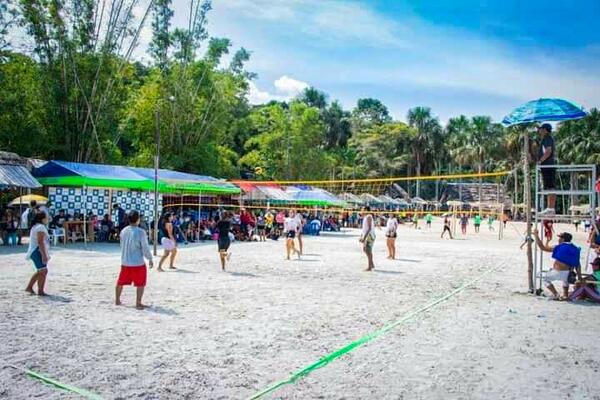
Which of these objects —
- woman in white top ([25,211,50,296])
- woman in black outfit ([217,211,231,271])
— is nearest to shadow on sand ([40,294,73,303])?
woman in white top ([25,211,50,296])

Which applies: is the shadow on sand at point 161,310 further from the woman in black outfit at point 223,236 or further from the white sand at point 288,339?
the woman in black outfit at point 223,236

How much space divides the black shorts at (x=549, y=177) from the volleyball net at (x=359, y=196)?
661 centimetres

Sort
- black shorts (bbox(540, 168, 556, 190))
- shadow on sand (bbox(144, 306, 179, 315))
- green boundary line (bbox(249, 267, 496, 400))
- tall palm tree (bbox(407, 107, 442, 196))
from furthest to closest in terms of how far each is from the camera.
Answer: tall palm tree (bbox(407, 107, 442, 196)), black shorts (bbox(540, 168, 556, 190)), shadow on sand (bbox(144, 306, 179, 315)), green boundary line (bbox(249, 267, 496, 400))

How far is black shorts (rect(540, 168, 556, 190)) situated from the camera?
8.98 meters

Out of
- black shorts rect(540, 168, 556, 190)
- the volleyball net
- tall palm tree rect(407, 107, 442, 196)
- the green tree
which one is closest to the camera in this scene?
black shorts rect(540, 168, 556, 190)

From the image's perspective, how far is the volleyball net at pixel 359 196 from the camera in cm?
2569

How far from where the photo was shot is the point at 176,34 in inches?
1155

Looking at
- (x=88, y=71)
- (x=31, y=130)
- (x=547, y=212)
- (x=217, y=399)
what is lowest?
(x=217, y=399)

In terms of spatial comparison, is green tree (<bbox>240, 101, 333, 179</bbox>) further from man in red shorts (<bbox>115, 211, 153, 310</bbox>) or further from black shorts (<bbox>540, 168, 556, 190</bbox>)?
man in red shorts (<bbox>115, 211, 153, 310</bbox>)

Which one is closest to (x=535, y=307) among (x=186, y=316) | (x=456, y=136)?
(x=186, y=316)

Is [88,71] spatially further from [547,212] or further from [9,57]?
[547,212]

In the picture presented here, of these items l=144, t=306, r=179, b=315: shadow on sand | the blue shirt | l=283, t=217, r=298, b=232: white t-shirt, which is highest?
l=283, t=217, r=298, b=232: white t-shirt

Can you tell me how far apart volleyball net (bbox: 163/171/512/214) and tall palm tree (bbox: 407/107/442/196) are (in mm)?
3287

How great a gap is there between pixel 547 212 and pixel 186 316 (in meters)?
6.31
